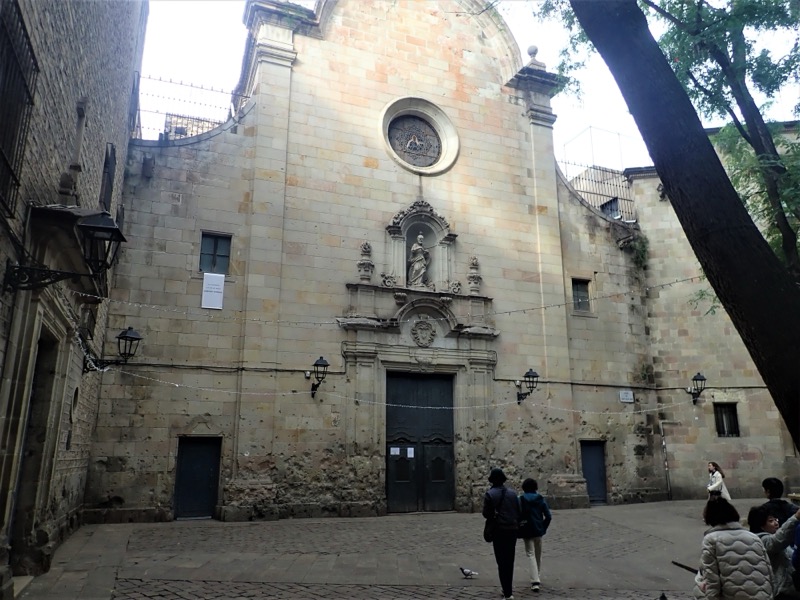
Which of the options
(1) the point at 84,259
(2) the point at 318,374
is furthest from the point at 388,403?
(1) the point at 84,259

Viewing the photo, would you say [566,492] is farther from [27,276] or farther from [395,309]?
[27,276]

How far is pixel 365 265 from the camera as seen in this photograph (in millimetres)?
15867

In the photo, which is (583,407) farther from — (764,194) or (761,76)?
(761,76)

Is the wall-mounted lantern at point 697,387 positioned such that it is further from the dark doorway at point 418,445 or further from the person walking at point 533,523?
the person walking at point 533,523

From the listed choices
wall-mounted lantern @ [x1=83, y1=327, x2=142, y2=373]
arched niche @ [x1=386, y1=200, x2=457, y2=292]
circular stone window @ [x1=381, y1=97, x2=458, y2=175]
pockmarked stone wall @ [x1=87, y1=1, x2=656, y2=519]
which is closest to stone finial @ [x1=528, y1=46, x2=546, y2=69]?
pockmarked stone wall @ [x1=87, y1=1, x2=656, y2=519]

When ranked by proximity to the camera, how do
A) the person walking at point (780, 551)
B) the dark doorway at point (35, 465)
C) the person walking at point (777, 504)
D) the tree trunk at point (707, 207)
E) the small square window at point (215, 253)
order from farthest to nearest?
the small square window at point (215, 253) → the dark doorway at point (35, 465) → the person walking at point (777, 504) → the person walking at point (780, 551) → the tree trunk at point (707, 207)

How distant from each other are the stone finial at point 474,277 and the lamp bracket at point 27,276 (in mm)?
11964

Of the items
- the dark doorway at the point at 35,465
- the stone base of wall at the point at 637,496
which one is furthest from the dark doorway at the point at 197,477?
the stone base of wall at the point at 637,496

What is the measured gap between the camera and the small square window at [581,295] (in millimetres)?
18808

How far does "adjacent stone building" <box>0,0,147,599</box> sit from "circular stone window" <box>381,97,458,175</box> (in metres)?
8.14

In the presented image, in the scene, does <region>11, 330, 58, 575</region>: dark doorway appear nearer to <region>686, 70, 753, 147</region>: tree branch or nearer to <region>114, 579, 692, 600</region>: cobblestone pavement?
<region>114, 579, 692, 600</region>: cobblestone pavement

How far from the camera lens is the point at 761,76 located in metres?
10.8

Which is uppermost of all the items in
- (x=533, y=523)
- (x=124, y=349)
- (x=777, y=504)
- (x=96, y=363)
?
(x=124, y=349)

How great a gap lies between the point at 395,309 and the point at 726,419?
11.5 metres
